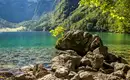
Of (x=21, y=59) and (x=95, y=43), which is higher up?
(x=95, y=43)

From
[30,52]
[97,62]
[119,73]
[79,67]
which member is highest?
[97,62]

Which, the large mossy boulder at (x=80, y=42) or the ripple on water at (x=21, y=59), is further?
the large mossy boulder at (x=80, y=42)

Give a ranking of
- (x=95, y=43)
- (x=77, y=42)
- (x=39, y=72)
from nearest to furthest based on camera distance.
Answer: (x=39, y=72) → (x=95, y=43) → (x=77, y=42)

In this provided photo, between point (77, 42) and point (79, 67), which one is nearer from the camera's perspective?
point (79, 67)

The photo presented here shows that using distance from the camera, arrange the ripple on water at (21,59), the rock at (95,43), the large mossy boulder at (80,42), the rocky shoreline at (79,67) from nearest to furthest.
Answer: the rocky shoreline at (79,67), the ripple on water at (21,59), the rock at (95,43), the large mossy boulder at (80,42)

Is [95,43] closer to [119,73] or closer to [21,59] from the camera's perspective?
[21,59]

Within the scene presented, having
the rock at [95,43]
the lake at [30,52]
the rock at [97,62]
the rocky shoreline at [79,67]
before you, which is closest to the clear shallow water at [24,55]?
the lake at [30,52]

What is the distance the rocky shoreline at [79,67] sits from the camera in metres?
26.8

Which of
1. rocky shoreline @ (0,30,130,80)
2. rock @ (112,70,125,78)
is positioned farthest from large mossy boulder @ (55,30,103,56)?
rock @ (112,70,125,78)

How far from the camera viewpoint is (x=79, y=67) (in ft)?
112

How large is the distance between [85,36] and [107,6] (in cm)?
3885

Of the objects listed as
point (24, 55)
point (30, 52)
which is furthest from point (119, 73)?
point (30, 52)

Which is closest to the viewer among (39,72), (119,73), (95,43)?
(39,72)

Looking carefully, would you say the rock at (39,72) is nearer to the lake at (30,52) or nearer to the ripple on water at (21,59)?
the ripple on water at (21,59)
